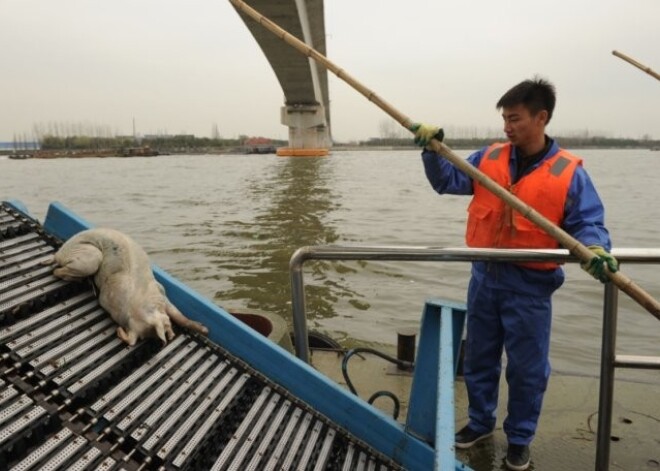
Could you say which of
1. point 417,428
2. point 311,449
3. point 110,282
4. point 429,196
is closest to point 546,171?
point 417,428

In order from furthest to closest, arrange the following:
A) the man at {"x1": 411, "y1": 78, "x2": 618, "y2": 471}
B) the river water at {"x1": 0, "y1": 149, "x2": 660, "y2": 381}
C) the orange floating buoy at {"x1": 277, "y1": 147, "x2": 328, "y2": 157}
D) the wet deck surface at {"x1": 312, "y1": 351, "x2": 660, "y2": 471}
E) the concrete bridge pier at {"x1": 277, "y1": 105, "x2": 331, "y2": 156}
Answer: the orange floating buoy at {"x1": 277, "y1": 147, "x2": 328, "y2": 157} < the concrete bridge pier at {"x1": 277, "y1": 105, "x2": 331, "y2": 156} < the river water at {"x1": 0, "y1": 149, "x2": 660, "y2": 381} < the wet deck surface at {"x1": 312, "y1": 351, "x2": 660, "y2": 471} < the man at {"x1": 411, "y1": 78, "x2": 618, "y2": 471}

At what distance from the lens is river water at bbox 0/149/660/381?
22.5 ft

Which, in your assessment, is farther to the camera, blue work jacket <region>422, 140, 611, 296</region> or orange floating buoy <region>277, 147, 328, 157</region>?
orange floating buoy <region>277, 147, 328, 157</region>

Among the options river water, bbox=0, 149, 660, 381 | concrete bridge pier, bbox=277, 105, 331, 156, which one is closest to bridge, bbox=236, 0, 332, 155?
concrete bridge pier, bbox=277, 105, 331, 156

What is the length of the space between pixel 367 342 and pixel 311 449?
3.81 meters

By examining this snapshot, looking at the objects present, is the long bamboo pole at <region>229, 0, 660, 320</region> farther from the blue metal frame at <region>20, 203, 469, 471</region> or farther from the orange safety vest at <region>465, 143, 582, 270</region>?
the blue metal frame at <region>20, 203, 469, 471</region>

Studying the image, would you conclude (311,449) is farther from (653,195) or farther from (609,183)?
(609,183)

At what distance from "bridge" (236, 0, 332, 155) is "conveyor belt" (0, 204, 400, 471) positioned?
2318mm

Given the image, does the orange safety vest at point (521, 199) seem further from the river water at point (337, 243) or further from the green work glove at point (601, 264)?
the river water at point (337, 243)

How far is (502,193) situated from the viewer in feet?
7.91

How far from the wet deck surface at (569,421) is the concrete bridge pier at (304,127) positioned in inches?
1856

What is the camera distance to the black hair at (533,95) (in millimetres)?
2627

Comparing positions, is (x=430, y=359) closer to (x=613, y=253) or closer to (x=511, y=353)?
(x=511, y=353)

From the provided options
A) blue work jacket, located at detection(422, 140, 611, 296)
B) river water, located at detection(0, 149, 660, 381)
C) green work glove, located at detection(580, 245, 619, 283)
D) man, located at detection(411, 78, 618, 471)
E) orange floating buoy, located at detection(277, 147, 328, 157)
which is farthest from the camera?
orange floating buoy, located at detection(277, 147, 328, 157)
